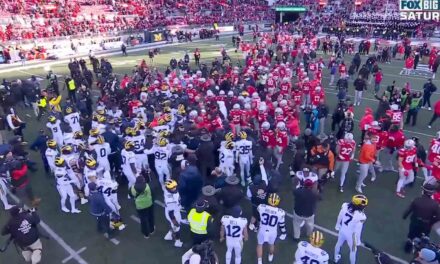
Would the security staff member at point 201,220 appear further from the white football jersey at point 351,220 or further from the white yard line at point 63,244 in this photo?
the white yard line at point 63,244

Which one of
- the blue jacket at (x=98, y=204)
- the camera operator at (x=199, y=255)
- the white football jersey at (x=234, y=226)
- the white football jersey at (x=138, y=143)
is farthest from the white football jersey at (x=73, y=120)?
the camera operator at (x=199, y=255)

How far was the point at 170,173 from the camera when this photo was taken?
9.61 m

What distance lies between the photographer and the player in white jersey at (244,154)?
9266mm

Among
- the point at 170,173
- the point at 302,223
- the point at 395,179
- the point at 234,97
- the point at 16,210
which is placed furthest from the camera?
the point at 234,97

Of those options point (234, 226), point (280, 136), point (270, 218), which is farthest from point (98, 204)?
point (280, 136)

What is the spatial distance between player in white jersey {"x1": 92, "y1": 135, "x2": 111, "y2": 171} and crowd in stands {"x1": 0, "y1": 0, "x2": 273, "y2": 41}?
2783 cm

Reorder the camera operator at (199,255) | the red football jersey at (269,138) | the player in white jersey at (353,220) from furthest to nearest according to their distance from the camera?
the red football jersey at (269,138) < the player in white jersey at (353,220) < the camera operator at (199,255)

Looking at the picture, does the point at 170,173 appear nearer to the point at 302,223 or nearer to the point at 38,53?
the point at 302,223

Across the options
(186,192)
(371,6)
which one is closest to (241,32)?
(371,6)

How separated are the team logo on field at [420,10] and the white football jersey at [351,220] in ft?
123

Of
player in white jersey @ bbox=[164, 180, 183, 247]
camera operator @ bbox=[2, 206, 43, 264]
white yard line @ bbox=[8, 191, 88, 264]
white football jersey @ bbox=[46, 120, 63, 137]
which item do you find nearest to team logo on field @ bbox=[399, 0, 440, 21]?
white football jersey @ bbox=[46, 120, 63, 137]

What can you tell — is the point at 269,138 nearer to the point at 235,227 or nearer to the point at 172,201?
the point at 172,201

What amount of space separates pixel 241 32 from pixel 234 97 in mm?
28046

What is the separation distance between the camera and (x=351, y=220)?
20.6 ft
